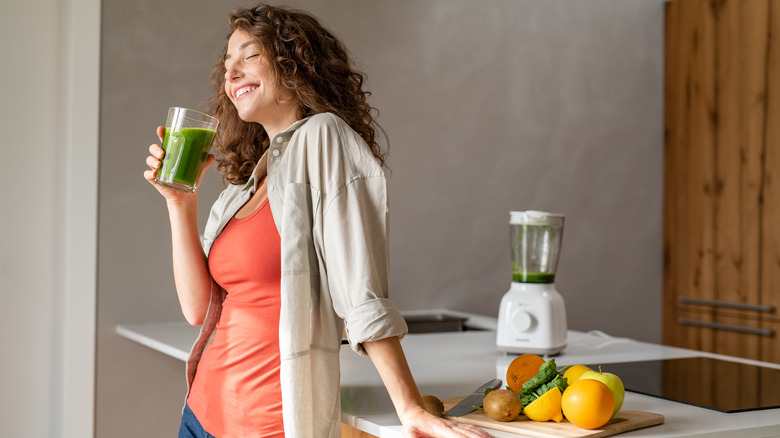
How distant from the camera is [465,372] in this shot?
5.22ft

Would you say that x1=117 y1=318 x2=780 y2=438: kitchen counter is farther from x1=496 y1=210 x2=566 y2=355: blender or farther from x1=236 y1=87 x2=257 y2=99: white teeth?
x1=236 y1=87 x2=257 y2=99: white teeth

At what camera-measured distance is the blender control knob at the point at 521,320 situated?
1.77m

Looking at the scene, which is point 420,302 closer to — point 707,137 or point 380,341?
point 707,137

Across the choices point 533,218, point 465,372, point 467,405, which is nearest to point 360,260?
point 467,405

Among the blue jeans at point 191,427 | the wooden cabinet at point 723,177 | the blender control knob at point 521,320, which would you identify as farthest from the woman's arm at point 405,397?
the wooden cabinet at point 723,177

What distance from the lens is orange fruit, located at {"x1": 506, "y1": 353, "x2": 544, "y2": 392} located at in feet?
4.22

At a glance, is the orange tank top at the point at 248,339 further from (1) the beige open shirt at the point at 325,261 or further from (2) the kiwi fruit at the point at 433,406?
(2) the kiwi fruit at the point at 433,406

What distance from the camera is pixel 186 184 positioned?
1.23m

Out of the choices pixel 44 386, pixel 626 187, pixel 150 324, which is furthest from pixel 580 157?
pixel 44 386

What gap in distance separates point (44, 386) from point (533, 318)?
133cm

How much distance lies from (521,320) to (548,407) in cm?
68

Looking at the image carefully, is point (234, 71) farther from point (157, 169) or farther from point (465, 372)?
point (465, 372)

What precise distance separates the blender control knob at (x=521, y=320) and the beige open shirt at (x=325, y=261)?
0.73 meters

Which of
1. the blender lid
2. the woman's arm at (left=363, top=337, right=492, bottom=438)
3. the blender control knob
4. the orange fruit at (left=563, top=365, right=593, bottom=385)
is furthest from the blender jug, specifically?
the woman's arm at (left=363, top=337, right=492, bottom=438)
